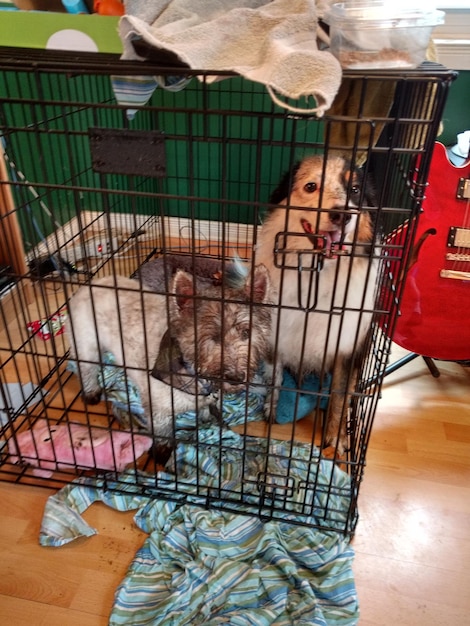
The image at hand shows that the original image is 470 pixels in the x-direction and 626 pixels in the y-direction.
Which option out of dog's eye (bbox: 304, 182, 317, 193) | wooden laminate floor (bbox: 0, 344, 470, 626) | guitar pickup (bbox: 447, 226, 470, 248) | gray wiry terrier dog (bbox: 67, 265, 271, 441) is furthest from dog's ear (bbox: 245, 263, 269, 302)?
guitar pickup (bbox: 447, 226, 470, 248)

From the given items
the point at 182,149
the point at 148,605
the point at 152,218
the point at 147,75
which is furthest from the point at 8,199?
the point at 148,605

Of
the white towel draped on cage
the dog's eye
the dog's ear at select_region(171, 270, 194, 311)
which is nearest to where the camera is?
the white towel draped on cage

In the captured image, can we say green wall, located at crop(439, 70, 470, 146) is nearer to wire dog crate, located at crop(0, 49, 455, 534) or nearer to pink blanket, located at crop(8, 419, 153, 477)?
wire dog crate, located at crop(0, 49, 455, 534)

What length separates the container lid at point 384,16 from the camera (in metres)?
1.05

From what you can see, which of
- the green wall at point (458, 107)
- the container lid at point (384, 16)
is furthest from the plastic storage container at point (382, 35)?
the green wall at point (458, 107)

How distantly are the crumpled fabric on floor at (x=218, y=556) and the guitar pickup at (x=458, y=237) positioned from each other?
37.0 inches

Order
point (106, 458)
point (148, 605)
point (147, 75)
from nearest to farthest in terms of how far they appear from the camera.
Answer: point (147, 75) < point (148, 605) < point (106, 458)

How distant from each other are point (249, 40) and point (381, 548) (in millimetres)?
1369

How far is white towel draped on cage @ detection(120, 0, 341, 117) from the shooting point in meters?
0.90

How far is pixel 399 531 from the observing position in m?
1.53

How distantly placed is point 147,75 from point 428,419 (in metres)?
1.59

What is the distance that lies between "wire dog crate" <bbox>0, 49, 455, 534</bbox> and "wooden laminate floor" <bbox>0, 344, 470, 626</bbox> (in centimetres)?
11

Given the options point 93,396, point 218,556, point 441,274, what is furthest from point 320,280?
point 93,396

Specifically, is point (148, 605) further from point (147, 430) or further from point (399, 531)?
point (399, 531)
